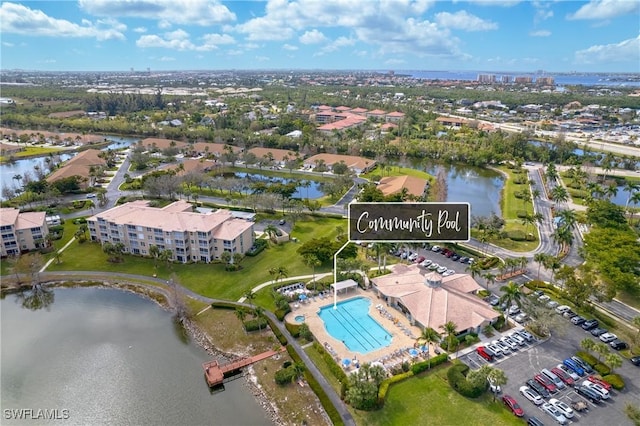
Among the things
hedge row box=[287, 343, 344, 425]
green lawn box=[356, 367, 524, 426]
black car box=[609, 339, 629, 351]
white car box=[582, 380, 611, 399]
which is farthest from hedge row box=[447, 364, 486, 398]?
black car box=[609, 339, 629, 351]

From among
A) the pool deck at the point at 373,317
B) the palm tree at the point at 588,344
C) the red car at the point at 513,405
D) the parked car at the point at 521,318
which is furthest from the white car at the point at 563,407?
the parked car at the point at 521,318

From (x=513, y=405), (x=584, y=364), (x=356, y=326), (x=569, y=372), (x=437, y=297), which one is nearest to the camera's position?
(x=513, y=405)

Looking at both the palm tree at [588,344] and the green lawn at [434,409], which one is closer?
the green lawn at [434,409]

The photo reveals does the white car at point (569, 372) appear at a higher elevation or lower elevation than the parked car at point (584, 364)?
lower

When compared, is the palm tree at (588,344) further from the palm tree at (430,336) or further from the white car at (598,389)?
the palm tree at (430,336)

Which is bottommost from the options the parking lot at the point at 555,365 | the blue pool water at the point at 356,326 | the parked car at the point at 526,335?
the blue pool water at the point at 356,326

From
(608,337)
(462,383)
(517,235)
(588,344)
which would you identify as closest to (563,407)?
(588,344)

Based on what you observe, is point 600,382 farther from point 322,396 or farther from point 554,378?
point 322,396

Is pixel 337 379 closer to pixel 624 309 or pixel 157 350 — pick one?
pixel 157 350
